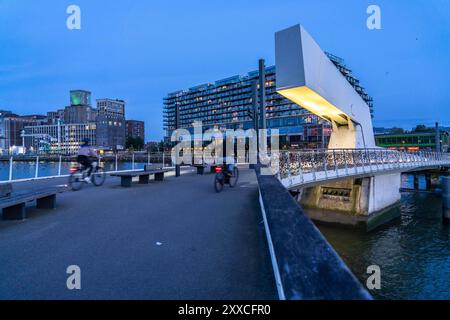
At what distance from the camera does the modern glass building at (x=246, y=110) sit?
106000 mm

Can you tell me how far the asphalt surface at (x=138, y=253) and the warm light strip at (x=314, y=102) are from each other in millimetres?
11332

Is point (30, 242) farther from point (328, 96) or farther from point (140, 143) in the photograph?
point (140, 143)

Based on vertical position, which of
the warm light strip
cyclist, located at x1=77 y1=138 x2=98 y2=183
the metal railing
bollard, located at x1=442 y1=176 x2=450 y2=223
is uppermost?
the warm light strip

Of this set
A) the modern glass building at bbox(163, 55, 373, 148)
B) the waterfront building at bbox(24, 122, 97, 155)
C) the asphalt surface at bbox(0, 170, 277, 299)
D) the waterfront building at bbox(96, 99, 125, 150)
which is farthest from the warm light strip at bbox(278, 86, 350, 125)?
the waterfront building at bbox(24, 122, 97, 155)

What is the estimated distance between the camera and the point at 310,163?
50.3 feet

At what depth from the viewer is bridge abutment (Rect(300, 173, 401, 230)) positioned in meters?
21.4

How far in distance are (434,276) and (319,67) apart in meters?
12.9

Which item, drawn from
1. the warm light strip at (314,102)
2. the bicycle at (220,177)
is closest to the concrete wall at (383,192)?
the warm light strip at (314,102)

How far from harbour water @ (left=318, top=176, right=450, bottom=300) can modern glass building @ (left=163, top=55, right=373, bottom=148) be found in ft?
227

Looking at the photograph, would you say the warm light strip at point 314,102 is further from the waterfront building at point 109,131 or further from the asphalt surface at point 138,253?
the waterfront building at point 109,131

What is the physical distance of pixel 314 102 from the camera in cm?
2000

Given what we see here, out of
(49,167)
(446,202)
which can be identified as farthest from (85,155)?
(49,167)

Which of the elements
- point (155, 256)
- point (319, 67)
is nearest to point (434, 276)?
point (319, 67)

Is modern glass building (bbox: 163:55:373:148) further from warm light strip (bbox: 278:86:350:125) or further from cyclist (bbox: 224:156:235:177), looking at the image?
cyclist (bbox: 224:156:235:177)
